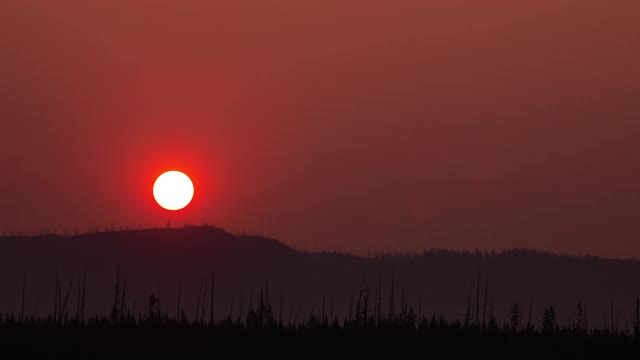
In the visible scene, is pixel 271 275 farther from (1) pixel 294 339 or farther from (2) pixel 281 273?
(1) pixel 294 339

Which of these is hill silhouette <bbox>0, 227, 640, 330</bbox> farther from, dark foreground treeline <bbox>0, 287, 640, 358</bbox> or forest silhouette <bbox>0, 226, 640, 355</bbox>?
dark foreground treeline <bbox>0, 287, 640, 358</bbox>

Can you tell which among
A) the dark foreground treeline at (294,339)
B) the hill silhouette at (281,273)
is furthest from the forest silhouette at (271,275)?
the dark foreground treeline at (294,339)

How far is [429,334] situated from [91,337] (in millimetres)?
3519

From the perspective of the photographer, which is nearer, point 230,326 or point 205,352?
point 205,352

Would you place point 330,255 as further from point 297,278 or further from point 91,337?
point 91,337

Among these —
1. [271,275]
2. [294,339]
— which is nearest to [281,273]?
[271,275]

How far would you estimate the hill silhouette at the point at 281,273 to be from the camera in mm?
53938

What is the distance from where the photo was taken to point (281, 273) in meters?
58.4

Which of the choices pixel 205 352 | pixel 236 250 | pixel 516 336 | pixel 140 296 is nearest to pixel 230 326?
pixel 205 352

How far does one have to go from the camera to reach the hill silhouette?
177 ft

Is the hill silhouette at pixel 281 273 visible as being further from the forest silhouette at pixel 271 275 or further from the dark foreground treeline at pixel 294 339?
the dark foreground treeline at pixel 294 339

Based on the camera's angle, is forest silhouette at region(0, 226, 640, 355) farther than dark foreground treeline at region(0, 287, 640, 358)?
Yes

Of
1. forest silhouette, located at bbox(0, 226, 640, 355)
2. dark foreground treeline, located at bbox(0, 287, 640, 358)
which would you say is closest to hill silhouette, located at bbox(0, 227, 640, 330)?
forest silhouette, located at bbox(0, 226, 640, 355)

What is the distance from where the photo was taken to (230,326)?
1358 cm
